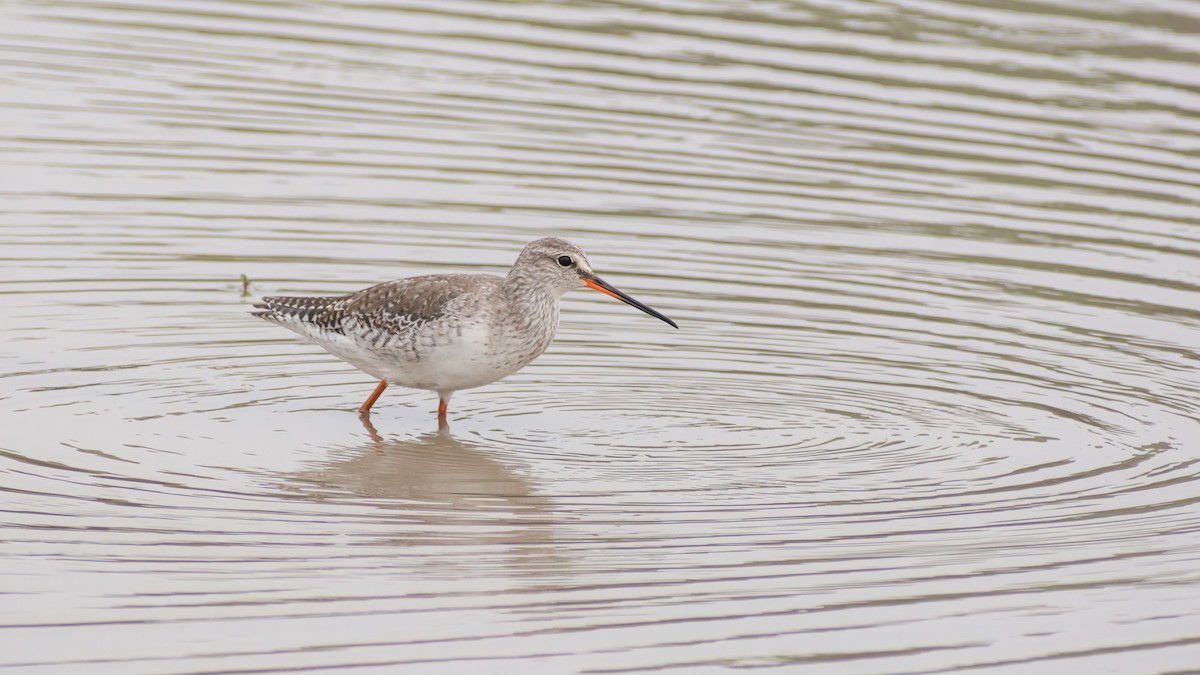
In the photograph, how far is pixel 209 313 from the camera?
47.9ft

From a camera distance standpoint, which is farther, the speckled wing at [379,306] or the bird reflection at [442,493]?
the speckled wing at [379,306]

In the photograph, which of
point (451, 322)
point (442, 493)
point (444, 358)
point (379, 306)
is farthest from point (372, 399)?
point (442, 493)

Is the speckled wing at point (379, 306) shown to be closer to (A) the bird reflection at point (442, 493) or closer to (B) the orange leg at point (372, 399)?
(B) the orange leg at point (372, 399)

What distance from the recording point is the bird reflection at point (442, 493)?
9.99 meters

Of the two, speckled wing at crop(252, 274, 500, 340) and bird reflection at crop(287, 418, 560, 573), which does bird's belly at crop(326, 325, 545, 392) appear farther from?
bird reflection at crop(287, 418, 560, 573)

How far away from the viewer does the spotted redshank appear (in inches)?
491

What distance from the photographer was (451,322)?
1247cm

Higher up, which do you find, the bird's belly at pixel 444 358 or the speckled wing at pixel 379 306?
the speckled wing at pixel 379 306

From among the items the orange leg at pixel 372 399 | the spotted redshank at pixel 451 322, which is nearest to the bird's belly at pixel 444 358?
the spotted redshank at pixel 451 322

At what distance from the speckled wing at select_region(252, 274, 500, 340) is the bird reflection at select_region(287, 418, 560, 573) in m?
0.70

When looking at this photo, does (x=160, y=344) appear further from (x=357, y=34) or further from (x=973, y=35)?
(x=973, y=35)

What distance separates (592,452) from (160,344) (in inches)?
145

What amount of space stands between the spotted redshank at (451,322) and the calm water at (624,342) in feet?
1.42

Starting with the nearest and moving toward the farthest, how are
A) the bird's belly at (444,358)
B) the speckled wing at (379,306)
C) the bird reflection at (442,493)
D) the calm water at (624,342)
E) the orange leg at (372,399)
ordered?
the calm water at (624,342) → the bird reflection at (442,493) → the bird's belly at (444,358) → the speckled wing at (379,306) → the orange leg at (372,399)
